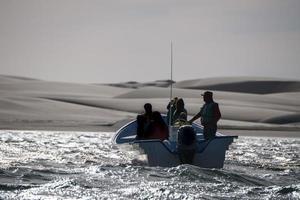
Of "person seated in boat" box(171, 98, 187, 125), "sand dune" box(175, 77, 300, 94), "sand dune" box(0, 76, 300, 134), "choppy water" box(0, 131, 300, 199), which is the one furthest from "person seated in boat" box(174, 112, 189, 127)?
"sand dune" box(175, 77, 300, 94)

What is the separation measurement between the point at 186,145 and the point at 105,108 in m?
49.8

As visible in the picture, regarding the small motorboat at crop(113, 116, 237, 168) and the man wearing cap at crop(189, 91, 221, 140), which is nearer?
the small motorboat at crop(113, 116, 237, 168)

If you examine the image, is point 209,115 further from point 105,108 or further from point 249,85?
point 249,85

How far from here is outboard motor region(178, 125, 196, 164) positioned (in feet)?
61.0

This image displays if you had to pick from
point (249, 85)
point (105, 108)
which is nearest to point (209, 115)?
point (105, 108)

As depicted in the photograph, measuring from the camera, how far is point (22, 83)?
93500 millimetres

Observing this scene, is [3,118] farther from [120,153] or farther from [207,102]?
[207,102]

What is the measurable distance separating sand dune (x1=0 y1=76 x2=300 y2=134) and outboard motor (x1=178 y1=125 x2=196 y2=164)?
88.1ft

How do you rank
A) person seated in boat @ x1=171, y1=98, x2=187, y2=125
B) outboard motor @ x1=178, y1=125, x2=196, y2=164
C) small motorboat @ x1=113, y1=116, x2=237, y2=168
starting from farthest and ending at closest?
1. person seated in boat @ x1=171, y1=98, x2=187, y2=125
2. small motorboat @ x1=113, y1=116, x2=237, y2=168
3. outboard motor @ x1=178, y1=125, x2=196, y2=164

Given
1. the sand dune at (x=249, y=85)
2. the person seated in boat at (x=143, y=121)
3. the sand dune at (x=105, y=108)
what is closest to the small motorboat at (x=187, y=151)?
the person seated in boat at (x=143, y=121)

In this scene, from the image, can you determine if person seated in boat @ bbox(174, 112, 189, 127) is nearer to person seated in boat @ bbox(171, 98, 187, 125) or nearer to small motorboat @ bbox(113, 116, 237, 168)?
person seated in boat @ bbox(171, 98, 187, 125)

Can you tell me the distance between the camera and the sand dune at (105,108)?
5022cm

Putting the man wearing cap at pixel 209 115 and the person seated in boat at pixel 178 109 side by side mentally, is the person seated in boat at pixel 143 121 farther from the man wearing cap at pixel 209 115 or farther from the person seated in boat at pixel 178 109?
the man wearing cap at pixel 209 115

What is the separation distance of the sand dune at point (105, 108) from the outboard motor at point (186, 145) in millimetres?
26862
